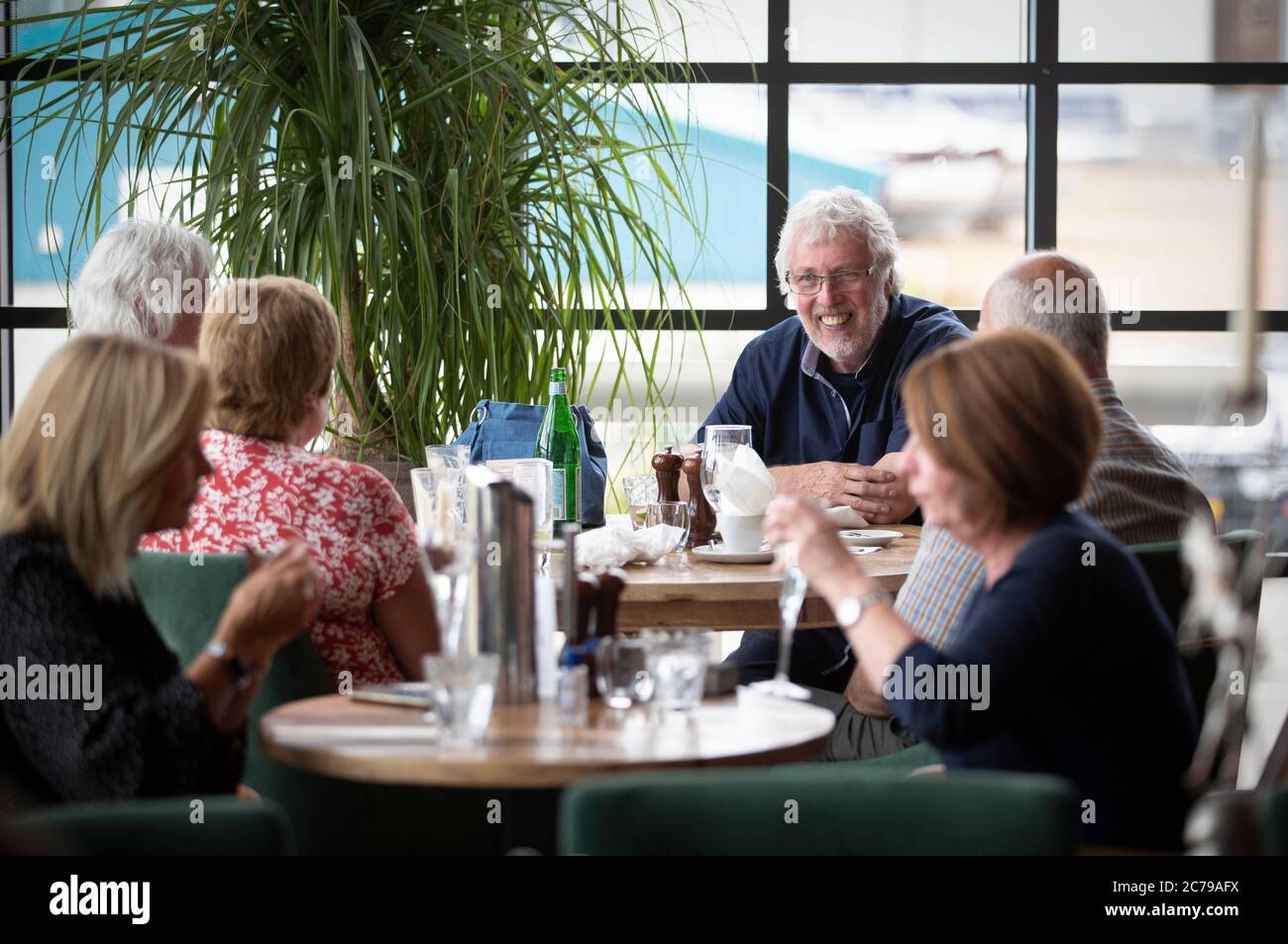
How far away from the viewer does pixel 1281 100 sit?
477 cm

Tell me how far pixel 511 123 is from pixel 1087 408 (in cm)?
234

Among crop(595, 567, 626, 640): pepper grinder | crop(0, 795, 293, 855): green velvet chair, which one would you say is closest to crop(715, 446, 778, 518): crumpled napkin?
→ crop(595, 567, 626, 640): pepper grinder

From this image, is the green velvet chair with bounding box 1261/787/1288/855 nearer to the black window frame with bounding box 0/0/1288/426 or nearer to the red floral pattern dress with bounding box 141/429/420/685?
the red floral pattern dress with bounding box 141/429/420/685

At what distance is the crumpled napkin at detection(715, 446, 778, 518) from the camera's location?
261 centimetres

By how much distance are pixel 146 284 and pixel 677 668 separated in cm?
168

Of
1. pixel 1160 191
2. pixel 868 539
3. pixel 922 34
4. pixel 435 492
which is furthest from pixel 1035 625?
pixel 1160 191

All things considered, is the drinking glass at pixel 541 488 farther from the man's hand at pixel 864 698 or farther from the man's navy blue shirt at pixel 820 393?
the man's navy blue shirt at pixel 820 393

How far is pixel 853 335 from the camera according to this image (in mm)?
3562

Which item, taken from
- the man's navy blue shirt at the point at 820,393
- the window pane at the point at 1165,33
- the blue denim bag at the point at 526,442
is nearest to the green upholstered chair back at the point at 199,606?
the blue denim bag at the point at 526,442

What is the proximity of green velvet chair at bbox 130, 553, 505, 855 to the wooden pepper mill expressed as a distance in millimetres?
791

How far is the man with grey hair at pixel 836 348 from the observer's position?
3.56 metres

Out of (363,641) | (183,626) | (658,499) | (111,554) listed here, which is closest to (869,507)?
(658,499)

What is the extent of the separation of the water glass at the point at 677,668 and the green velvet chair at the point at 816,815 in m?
0.39

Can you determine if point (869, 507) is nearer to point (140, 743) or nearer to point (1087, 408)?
point (1087, 408)
